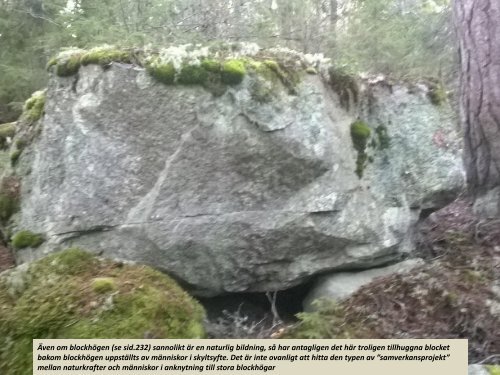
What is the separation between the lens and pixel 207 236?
3.65 metres

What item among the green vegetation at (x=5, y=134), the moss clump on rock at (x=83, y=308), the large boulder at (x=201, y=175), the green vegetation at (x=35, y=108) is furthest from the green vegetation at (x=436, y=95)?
the green vegetation at (x=5, y=134)

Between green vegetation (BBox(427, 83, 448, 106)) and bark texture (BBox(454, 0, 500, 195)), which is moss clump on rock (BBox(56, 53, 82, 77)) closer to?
green vegetation (BBox(427, 83, 448, 106))

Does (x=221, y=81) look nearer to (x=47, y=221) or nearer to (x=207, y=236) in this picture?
(x=207, y=236)

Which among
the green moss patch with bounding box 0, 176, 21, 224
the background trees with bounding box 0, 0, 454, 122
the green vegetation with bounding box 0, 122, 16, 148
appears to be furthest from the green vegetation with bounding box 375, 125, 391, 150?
the green vegetation with bounding box 0, 122, 16, 148

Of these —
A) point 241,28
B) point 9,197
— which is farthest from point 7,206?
point 241,28

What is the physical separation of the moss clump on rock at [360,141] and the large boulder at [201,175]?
187mm

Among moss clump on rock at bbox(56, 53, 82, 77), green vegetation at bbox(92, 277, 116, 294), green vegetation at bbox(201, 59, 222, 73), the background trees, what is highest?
the background trees

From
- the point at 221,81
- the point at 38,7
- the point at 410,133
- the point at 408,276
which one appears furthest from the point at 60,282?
the point at 38,7

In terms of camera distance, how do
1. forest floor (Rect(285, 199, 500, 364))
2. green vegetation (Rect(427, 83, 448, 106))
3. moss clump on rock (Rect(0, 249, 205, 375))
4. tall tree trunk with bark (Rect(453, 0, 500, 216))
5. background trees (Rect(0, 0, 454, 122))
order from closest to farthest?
1. moss clump on rock (Rect(0, 249, 205, 375))
2. forest floor (Rect(285, 199, 500, 364))
3. green vegetation (Rect(427, 83, 448, 106))
4. tall tree trunk with bark (Rect(453, 0, 500, 216))
5. background trees (Rect(0, 0, 454, 122))

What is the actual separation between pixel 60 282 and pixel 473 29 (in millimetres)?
4060

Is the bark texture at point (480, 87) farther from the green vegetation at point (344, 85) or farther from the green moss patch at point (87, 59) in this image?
the green moss patch at point (87, 59)

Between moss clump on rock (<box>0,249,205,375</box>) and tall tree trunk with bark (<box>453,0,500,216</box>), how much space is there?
10.0 ft

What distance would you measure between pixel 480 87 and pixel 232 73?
246 centimetres

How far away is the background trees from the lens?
22.3ft
